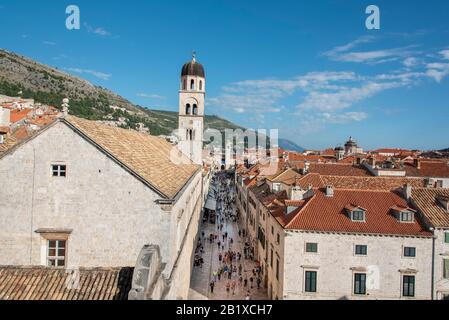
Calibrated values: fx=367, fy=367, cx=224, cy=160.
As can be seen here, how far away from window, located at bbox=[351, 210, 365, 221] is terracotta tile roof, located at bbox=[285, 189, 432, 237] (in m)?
0.38

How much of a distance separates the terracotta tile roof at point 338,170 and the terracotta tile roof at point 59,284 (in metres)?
46.3

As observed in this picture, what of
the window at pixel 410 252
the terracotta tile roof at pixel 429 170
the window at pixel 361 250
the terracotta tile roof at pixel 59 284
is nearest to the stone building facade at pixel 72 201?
the terracotta tile roof at pixel 59 284

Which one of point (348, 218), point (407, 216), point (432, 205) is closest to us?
point (407, 216)

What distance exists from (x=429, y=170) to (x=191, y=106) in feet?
131

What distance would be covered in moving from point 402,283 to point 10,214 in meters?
25.6

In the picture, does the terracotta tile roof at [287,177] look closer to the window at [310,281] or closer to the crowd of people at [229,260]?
the crowd of people at [229,260]

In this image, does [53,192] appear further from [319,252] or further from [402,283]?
Answer: [402,283]

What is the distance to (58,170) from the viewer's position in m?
16.7

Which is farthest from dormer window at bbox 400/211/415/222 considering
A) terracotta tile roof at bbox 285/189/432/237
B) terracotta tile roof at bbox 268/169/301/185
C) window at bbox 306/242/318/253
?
terracotta tile roof at bbox 268/169/301/185

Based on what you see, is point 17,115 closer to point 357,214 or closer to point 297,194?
point 297,194

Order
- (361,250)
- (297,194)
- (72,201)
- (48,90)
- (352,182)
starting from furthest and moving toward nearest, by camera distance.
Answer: (48,90) → (352,182) → (297,194) → (361,250) → (72,201)

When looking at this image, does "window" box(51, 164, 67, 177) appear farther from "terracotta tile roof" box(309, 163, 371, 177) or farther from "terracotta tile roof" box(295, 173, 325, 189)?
"terracotta tile roof" box(309, 163, 371, 177)

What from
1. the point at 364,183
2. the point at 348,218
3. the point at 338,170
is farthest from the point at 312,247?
the point at 338,170

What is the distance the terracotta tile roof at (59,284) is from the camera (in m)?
11.6
